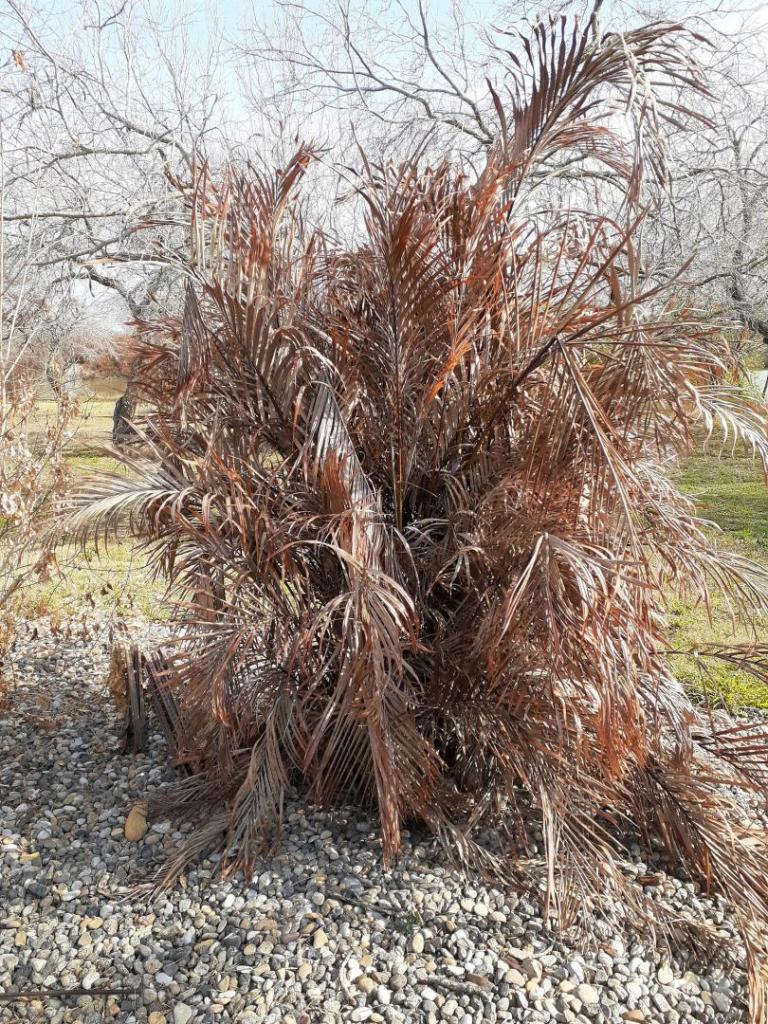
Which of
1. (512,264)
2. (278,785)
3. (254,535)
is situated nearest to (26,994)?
(278,785)

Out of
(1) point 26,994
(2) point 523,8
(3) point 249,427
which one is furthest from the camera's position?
(2) point 523,8

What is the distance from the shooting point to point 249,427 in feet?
8.52

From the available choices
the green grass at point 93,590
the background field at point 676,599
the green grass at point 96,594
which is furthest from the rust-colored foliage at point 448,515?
the green grass at point 96,594

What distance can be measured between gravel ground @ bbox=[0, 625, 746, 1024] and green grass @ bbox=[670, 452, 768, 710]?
38.2 inches

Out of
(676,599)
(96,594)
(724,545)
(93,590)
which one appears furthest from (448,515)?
(724,545)

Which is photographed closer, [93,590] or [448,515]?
[448,515]

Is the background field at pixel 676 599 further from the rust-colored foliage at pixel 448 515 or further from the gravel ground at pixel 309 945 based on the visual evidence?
the gravel ground at pixel 309 945

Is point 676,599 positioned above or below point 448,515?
below

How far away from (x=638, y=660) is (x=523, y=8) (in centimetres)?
685

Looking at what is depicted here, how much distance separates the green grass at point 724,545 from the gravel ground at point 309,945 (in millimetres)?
970

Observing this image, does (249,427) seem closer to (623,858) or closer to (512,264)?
(512,264)

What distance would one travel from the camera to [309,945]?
89.4 inches

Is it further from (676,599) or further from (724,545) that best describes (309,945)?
(724,545)

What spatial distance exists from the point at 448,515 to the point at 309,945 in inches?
47.6
